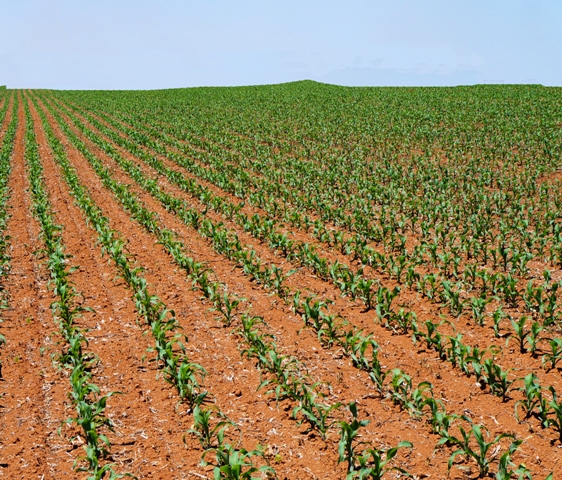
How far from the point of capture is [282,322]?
791 cm

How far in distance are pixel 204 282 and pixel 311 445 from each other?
432cm

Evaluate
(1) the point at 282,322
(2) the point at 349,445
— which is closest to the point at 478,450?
(2) the point at 349,445

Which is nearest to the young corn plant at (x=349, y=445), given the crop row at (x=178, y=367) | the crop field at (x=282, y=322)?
the crop field at (x=282, y=322)

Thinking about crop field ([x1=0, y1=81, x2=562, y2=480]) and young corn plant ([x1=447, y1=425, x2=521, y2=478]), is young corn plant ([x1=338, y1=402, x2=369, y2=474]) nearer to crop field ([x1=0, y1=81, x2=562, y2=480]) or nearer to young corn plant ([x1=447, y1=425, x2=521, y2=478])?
crop field ([x1=0, y1=81, x2=562, y2=480])

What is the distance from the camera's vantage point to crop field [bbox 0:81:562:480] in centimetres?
502

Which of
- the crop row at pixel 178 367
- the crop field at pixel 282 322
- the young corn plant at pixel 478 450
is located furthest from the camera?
the crop field at pixel 282 322

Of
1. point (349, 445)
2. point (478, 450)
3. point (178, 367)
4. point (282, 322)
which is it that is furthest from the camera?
point (282, 322)

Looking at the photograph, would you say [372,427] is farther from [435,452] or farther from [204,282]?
[204,282]

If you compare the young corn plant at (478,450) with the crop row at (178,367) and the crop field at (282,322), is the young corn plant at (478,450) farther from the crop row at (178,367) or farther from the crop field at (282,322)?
the crop row at (178,367)

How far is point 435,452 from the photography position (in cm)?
489

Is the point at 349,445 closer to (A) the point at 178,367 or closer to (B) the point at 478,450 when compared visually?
(B) the point at 478,450

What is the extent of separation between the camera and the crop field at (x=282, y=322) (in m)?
5.02

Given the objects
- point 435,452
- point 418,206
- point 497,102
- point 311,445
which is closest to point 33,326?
point 311,445

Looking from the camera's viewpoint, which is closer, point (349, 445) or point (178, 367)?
point (349, 445)
